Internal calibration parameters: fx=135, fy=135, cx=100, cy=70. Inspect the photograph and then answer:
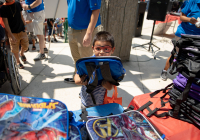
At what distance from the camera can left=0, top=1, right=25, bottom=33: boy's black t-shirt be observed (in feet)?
8.94

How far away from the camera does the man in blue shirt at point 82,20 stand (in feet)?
6.17

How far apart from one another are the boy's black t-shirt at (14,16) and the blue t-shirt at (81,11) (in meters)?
1.62

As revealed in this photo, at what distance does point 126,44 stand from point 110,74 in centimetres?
274

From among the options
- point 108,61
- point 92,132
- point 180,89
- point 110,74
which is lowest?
Result: point 92,132

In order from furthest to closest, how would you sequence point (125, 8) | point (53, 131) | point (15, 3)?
point (125, 8) < point (15, 3) < point (53, 131)

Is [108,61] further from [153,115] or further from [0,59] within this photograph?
[0,59]

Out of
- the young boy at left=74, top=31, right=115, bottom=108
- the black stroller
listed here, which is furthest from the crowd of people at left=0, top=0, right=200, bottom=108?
the black stroller

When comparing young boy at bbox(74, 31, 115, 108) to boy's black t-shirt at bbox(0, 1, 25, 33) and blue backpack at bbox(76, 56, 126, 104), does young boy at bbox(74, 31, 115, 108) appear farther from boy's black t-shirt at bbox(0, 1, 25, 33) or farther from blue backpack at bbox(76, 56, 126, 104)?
boy's black t-shirt at bbox(0, 1, 25, 33)

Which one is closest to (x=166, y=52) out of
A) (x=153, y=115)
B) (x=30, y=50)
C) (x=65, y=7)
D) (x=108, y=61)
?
(x=65, y=7)

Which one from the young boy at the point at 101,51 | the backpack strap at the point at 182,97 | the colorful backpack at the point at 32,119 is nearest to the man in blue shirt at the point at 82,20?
the young boy at the point at 101,51

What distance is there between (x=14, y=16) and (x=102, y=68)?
279 cm

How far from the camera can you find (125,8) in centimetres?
330

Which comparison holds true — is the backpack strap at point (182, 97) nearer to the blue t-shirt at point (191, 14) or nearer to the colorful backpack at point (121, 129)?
the colorful backpack at point (121, 129)

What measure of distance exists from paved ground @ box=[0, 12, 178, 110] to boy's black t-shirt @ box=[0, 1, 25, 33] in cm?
100
